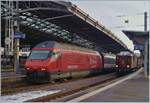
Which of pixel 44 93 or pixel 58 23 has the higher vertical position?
pixel 58 23

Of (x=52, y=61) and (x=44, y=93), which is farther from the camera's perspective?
(x=52, y=61)

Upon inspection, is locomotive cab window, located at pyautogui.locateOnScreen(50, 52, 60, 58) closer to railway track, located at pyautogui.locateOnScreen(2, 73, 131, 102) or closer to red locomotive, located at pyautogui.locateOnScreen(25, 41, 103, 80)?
red locomotive, located at pyautogui.locateOnScreen(25, 41, 103, 80)

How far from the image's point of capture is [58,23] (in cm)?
6338

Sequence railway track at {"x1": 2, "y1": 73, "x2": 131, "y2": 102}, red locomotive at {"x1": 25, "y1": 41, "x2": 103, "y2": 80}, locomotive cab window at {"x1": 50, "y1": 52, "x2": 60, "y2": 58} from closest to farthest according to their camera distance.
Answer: railway track at {"x1": 2, "y1": 73, "x2": 131, "y2": 102}, red locomotive at {"x1": 25, "y1": 41, "x2": 103, "y2": 80}, locomotive cab window at {"x1": 50, "y1": 52, "x2": 60, "y2": 58}

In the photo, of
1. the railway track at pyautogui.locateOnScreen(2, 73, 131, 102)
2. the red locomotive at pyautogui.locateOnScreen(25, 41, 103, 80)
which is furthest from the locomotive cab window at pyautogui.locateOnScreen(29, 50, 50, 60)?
the railway track at pyautogui.locateOnScreen(2, 73, 131, 102)

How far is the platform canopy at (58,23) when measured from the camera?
50375 millimetres

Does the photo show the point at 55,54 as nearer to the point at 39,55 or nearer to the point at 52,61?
the point at 52,61

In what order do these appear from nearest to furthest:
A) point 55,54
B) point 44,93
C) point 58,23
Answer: point 44,93 < point 55,54 < point 58,23

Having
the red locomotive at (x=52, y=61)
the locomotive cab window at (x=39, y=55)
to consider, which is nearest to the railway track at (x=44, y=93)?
the red locomotive at (x=52, y=61)

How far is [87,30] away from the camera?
69875 mm

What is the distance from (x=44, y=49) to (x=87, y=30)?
39923mm

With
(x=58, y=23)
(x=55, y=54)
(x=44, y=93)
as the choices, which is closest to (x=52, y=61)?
(x=55, y=54)

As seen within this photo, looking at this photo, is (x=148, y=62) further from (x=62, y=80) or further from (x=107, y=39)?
(x=107, y=39)

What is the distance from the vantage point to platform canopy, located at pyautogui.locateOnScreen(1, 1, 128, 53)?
50375 mm
